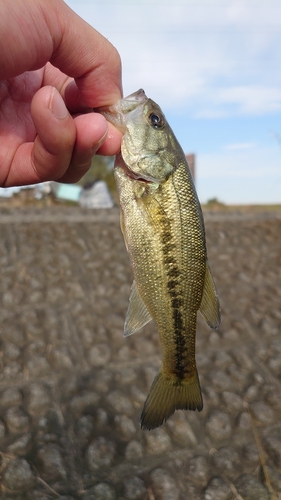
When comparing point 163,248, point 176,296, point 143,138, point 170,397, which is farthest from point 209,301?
point 143,138

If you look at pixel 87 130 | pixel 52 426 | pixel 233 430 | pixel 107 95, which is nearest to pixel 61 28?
pixel 107 95

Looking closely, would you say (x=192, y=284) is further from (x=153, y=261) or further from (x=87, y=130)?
(x=87, y=130)

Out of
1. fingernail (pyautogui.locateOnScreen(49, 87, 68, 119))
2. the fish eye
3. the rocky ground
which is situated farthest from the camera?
the rocky ground

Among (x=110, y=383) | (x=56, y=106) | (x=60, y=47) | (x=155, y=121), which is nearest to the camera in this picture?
(x=56, y=106)

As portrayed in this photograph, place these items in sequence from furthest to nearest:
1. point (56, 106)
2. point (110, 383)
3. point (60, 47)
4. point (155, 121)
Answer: point (110, 383) < point (155, 121) < point (60, 47) < point (56, 106)

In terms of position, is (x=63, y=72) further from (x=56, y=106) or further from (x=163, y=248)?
(x=163, y=248)

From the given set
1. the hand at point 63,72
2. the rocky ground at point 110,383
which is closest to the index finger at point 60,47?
the hand at point 63,72

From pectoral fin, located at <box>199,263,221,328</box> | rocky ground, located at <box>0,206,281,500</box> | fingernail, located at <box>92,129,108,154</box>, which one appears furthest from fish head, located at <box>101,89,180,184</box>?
rocky ground, located at <box>0,206,281,500</box>

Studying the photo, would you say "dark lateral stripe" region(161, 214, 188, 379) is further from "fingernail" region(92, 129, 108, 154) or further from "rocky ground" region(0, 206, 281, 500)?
"rocky ground" region(0, 206, 281, 500)
